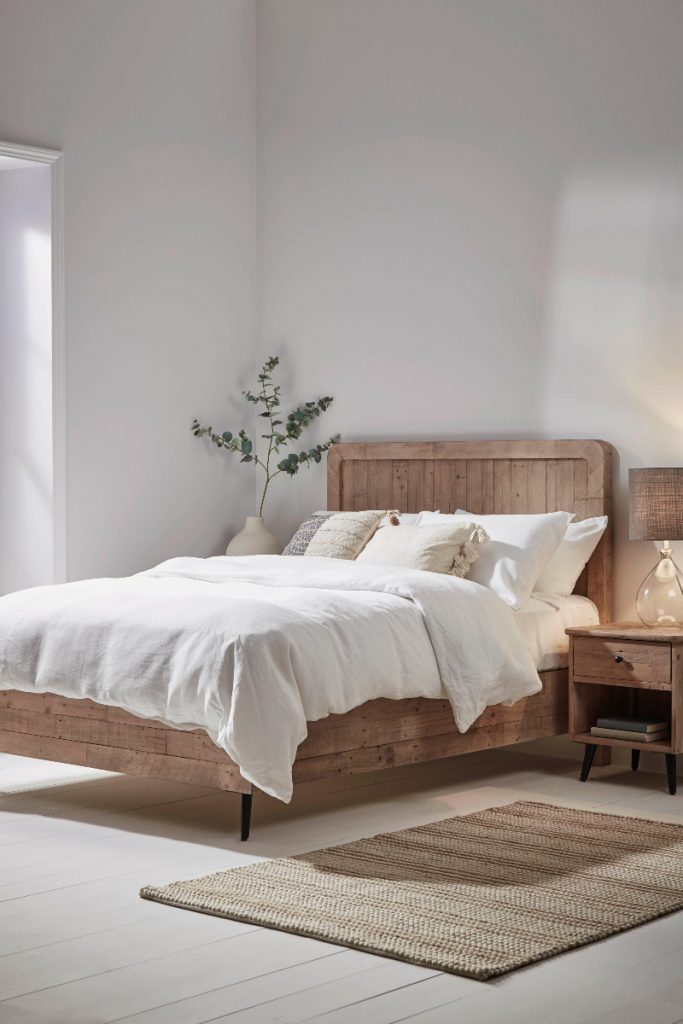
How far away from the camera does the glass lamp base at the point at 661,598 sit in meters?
4.93

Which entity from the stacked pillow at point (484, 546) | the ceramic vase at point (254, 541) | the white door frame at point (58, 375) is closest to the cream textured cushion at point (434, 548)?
the stacked pillow at point (484, 546)

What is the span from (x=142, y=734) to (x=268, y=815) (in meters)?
0.49

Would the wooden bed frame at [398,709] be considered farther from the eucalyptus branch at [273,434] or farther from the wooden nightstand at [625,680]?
the eucalyptus branch at [273,434]

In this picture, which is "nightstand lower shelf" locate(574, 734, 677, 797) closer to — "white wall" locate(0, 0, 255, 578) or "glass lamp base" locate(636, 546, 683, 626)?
"glass lamp base" locate(636, 546, 683, 626)

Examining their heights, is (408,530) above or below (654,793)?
above

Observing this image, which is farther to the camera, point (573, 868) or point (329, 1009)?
point (573, 868)

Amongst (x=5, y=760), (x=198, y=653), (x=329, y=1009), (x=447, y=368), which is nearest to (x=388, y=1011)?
(x=329, y=1009)

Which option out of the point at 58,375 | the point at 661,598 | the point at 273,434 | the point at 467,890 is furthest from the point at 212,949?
the point at 273,434

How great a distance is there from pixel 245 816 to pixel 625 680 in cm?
155

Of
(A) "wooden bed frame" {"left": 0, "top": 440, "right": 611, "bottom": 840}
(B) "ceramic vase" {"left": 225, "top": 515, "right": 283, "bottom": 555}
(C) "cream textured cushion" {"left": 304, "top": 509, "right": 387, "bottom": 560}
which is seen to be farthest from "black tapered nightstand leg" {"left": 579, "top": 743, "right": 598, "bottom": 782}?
(B) "ceramic vase" {"left": 225, "top": 515, "right": 283, "bottom": 555}

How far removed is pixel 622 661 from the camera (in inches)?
189

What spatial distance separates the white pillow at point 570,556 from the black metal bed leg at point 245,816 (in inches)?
70.1

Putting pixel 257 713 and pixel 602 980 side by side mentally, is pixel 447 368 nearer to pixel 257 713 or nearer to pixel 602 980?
pixel 257 713

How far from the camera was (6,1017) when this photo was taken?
2.62m
